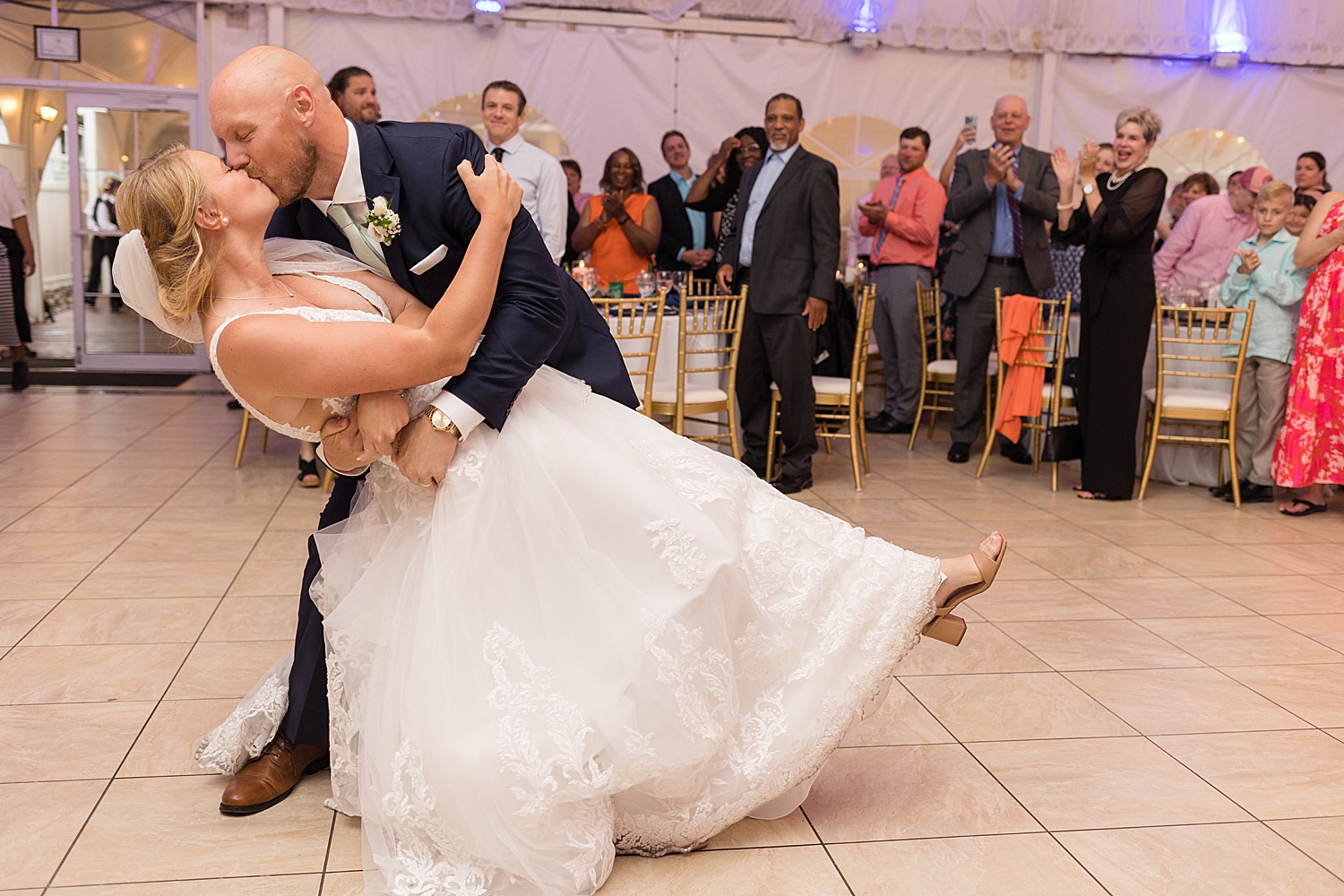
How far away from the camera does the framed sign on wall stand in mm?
8328

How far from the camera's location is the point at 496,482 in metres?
1.84

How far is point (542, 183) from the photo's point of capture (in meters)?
5.23

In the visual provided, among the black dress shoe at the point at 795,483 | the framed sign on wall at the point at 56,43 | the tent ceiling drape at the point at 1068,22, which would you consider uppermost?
the tent ceiling drape at the point at 1068,22

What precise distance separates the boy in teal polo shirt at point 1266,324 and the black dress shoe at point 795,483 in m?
2.02

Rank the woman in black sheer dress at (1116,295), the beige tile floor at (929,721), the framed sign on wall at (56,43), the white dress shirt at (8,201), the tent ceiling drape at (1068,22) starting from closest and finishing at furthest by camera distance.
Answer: the beige tile floor at (929,721) → the woman in black sheer dress at (1116,295) → the white dress shirt at (8,201) → the framed sign on wall at (56,43) → the tent ceiling drape at (1068,22)

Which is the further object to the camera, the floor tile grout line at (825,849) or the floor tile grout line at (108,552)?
the floor tile grout line at (108,552)

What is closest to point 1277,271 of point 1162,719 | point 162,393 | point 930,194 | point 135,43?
point 930,194

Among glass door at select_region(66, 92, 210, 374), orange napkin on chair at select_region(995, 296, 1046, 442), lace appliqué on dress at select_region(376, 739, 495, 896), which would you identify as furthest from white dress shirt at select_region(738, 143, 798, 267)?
glass door at select_region(66, 92, 210, 374)

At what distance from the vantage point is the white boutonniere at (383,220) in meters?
1.74

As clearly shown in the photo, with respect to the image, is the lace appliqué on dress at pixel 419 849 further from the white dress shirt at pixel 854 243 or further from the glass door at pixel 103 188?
the glass door at pixel 103 188

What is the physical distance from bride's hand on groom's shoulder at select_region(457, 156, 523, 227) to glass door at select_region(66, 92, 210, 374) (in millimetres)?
7655

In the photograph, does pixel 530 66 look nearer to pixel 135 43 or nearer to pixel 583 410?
pixel 135 43

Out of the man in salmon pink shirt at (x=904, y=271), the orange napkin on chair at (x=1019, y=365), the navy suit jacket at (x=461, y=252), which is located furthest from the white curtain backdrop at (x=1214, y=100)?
the navy suit jacket at (x=461, y=252)

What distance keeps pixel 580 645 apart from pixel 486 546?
0.23m
